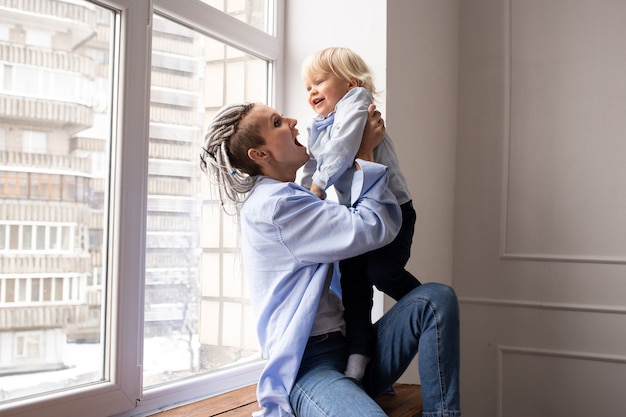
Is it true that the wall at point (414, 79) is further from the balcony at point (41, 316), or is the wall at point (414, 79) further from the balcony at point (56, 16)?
the balcony at point (41, 316)

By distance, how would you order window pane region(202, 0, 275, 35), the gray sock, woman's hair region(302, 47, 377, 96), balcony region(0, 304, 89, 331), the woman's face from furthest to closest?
window pane region(202, 0, 275, 35), woman's hair region(302, 47, 377, 96), the woman's face, the gray sock, balcony region(0, 304, 89, 331)

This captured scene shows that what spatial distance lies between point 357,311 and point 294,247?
0.26m

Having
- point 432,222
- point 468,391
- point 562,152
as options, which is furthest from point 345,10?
point 468,391

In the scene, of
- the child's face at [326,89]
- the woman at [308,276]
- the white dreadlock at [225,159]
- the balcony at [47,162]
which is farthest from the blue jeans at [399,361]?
the balcony at [47,162]

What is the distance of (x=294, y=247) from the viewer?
5.20 feet

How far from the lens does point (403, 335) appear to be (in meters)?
1.65

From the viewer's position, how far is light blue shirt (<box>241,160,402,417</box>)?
1554 millimetres

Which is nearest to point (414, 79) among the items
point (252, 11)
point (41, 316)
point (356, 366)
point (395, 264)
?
point (252, 11)

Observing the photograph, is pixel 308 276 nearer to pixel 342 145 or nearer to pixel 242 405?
pixel 342 145

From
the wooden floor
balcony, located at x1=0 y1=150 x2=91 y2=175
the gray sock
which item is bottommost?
the wooden floor

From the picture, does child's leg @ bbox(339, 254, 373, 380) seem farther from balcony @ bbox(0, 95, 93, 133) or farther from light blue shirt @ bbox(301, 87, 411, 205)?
balcony @ bbox(0, 95, 93, 133)

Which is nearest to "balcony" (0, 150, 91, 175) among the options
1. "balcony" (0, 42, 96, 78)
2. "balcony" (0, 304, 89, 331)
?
"balcony" (0, 42, 96, 78)

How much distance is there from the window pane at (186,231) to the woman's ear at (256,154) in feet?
1.19

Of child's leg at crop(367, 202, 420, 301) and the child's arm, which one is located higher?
the child's arm
